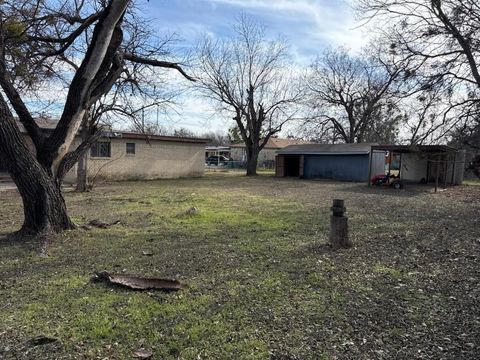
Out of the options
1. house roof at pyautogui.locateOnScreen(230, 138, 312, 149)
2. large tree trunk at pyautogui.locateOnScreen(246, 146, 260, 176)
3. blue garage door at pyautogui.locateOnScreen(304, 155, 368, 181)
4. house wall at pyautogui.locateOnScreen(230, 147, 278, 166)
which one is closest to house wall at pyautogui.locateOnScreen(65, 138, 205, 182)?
large tree trunk at pyautogui.locateOnScreen(246, 146, 260, 176)

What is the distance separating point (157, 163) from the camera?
25.1 meters

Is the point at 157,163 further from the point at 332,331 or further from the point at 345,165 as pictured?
the point at 332,331

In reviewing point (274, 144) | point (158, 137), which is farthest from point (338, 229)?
point (274, 144)

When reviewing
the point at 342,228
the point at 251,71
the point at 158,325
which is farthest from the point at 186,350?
the point at 251,71

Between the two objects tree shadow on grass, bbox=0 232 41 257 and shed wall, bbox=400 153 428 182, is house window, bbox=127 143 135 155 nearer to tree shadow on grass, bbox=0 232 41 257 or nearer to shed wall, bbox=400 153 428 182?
shed wall, bbox=400 153 428 182

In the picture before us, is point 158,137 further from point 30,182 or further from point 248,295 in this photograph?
point 248,295

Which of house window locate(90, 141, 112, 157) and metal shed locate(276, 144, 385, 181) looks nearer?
house window locate(90, 141, 112, 157)

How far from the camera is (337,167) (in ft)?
90.0

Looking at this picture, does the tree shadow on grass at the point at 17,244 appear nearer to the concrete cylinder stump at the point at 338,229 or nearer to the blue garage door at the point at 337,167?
the concrete cylinder stump at the point at 338,229

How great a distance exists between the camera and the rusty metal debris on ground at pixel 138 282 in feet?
13.9

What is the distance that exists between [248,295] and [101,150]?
2030 centimetres

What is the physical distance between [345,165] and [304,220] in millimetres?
18913

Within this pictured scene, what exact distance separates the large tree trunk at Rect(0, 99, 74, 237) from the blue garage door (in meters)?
22.0

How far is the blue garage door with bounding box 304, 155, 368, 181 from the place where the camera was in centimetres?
2594
